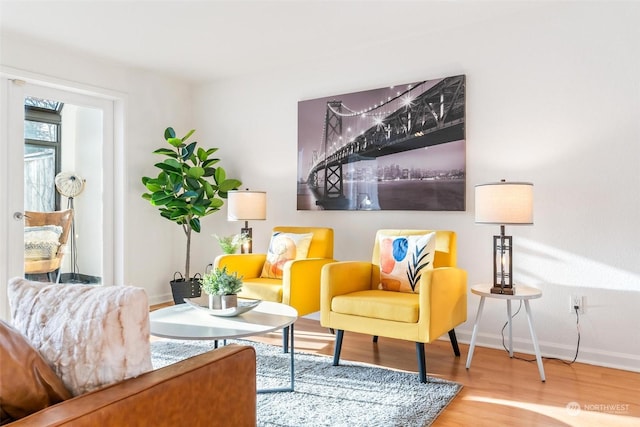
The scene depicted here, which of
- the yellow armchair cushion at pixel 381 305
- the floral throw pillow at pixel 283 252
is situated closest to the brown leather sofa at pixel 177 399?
the yellow armchair cushion at pixel 381 305

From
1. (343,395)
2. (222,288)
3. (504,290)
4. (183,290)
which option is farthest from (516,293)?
(183,290)

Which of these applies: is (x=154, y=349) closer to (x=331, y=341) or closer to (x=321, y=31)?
(x=331, y=341)

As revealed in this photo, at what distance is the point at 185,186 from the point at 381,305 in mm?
2584

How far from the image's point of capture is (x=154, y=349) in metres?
3.17

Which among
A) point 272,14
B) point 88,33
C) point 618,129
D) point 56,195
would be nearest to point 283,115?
point 272,14

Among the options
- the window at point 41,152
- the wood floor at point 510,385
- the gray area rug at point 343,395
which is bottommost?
the wood floor at point 510,385

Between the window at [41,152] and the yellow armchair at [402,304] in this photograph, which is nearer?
the yellow armchair at [402,304]

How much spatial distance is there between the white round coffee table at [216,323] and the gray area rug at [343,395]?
155 mm

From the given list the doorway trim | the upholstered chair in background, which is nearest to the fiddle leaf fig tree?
the doorway trim

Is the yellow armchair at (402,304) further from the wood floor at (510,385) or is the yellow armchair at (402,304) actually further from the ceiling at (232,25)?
the ceiling at (232,25)

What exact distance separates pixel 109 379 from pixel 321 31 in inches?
123

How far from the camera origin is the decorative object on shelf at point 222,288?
240 cm

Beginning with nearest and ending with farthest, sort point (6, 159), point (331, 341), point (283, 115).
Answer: point (331, 341) → point (6, 159) → point (283, 115)

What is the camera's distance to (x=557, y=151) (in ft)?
10.2
